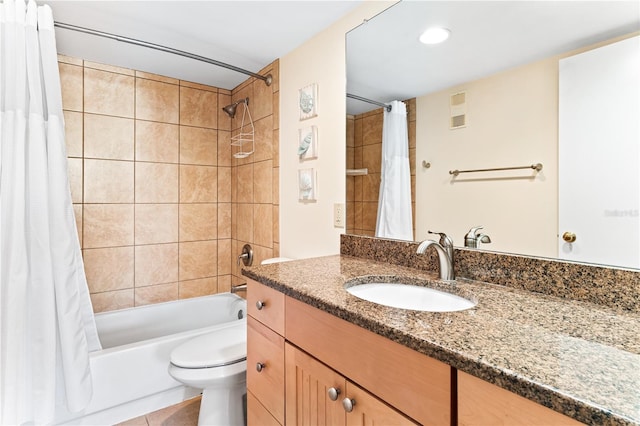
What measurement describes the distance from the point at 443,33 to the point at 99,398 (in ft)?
7.80

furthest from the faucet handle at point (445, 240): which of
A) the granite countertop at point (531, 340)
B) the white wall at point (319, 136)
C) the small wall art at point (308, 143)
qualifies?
the small wall art at point (308, 143)

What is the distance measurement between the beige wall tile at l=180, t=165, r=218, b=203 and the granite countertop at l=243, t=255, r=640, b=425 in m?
1.91

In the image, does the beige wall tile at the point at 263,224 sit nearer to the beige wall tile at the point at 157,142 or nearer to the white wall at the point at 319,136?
the white wall at the point at 319,136

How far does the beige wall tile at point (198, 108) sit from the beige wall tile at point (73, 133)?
67 centimetres

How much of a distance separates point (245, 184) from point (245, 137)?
37 centimetres

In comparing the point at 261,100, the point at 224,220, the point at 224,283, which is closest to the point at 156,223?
the point at 224,220

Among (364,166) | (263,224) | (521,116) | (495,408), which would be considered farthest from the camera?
(263,224)

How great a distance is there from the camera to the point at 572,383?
0.46 metres

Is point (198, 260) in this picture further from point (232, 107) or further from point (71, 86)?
point (71, 86)

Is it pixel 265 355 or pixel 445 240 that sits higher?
pixel 445 240

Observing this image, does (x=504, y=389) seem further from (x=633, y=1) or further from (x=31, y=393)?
(x=31, y=393)

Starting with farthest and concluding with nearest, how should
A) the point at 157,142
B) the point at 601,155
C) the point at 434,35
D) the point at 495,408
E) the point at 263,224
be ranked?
the point at 157,142, the point at 263,224, the point at 434,35, the point at 601,155, the point at 495,408

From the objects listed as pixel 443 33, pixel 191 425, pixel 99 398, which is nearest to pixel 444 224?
pixel 443 33

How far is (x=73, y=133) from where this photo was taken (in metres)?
2.18
